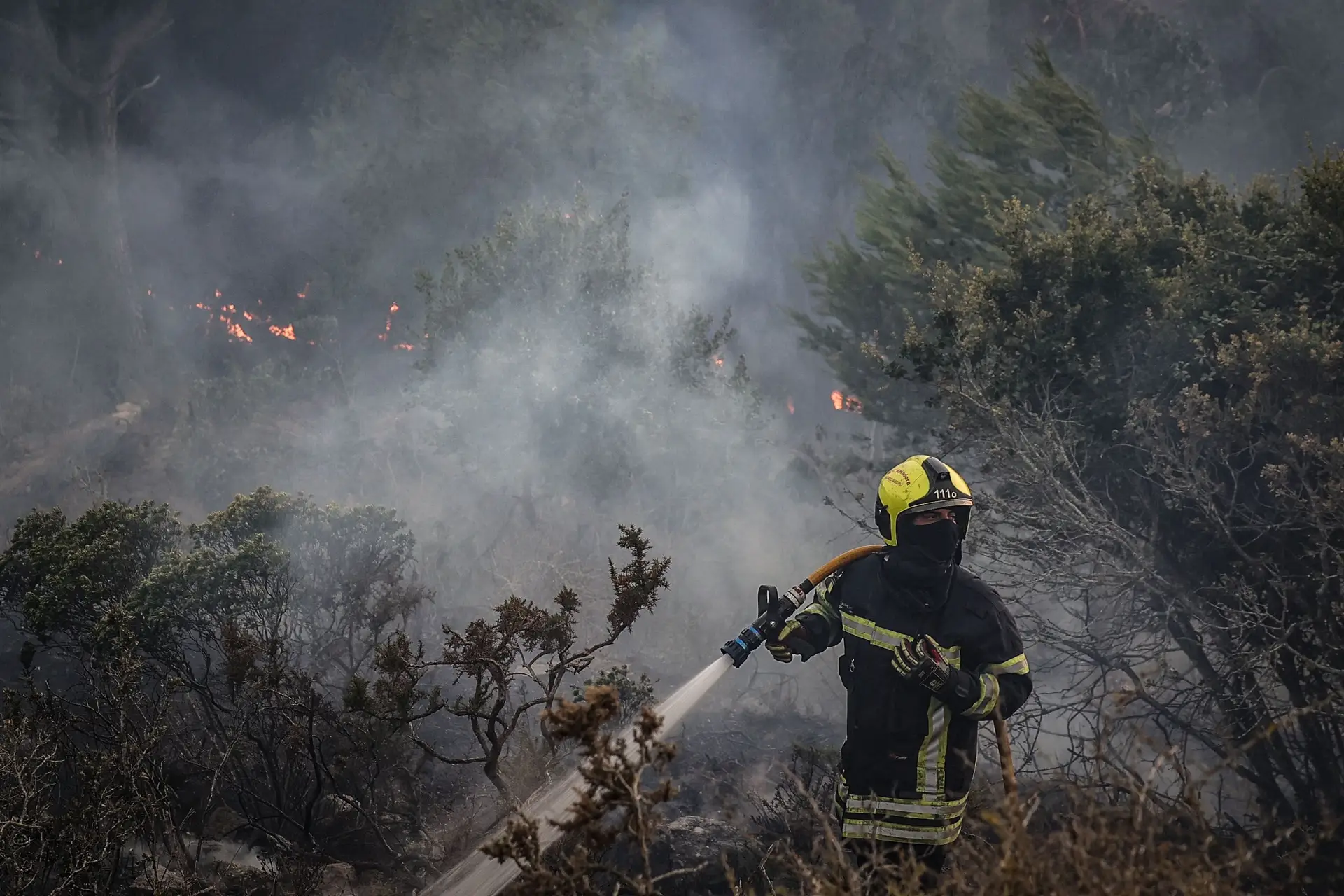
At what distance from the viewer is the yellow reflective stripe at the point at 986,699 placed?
140 inches

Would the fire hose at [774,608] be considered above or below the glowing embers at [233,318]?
below

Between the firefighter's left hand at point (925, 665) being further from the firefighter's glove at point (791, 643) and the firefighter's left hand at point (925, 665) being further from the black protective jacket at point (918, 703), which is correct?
the firefighter's glove at point (791, 643)

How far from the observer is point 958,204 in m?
11.1

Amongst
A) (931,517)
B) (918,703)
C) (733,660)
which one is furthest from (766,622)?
(931,517)

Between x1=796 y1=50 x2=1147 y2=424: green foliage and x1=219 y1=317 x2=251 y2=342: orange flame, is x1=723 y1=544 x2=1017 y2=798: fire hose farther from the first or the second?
x1=219 y1=317 x2=251 y2=342: orange flame

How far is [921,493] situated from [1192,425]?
333 centimetres

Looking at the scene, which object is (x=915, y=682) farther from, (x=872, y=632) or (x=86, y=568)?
A: (x=86, y=568)

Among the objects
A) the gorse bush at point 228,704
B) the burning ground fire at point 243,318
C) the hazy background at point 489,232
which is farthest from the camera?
the burning ground fire at point 243,318

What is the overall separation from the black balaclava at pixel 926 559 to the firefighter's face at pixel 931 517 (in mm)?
13

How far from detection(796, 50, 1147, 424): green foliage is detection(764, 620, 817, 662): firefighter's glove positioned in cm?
650

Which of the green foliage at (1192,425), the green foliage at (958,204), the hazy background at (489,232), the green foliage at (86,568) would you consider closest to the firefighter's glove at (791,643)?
the green foliage at (1192,425)

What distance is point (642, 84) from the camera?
24266 millimetres

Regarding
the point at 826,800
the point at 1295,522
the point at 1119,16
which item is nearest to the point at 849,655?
the point at 826,800

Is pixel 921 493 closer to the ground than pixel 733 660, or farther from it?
farther from it
